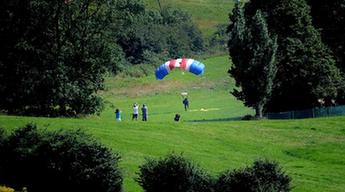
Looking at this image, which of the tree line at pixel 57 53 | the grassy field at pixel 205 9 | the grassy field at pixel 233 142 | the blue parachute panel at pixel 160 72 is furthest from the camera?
the grassy field at pixel 205 9

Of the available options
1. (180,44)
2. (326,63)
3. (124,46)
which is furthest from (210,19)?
(326,63)

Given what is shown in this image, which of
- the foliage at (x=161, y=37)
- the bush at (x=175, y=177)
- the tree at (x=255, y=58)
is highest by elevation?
the foliage at (x=161, y=37)

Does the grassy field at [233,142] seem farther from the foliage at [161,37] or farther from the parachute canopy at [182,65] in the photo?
the foliage at [161,37]

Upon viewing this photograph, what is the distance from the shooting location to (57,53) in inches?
1954

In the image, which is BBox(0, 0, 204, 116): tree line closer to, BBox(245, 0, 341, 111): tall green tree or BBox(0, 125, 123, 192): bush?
BBox(245, 0, 341, 111): tall green tree

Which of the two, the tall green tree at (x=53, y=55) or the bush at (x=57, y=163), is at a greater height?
the tall green tree at (x=53, y=55)

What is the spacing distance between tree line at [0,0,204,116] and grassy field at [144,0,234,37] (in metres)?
92.3

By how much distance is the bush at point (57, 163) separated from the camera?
22250 millimetres

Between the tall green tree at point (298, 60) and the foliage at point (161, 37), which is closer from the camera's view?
the tall green tree at point (298, 60)

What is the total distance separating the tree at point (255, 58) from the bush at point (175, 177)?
30.1m

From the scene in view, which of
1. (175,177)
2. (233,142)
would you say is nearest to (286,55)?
(233,142)

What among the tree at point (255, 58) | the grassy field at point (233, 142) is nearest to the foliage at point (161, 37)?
the tree at point (255, 58)

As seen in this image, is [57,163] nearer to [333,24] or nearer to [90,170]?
[90,170]

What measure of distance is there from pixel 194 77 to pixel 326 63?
42964mm
